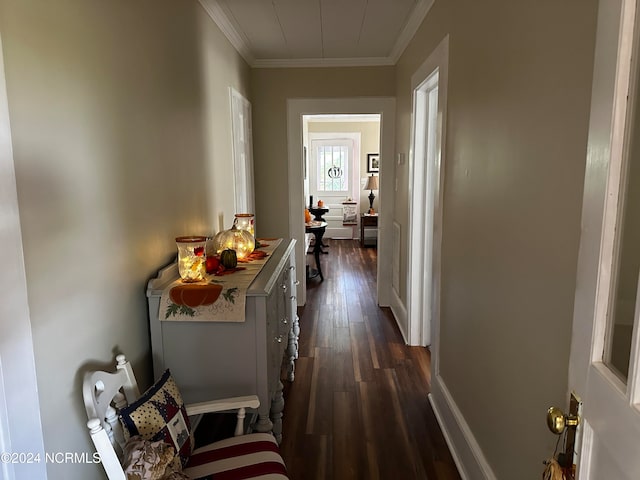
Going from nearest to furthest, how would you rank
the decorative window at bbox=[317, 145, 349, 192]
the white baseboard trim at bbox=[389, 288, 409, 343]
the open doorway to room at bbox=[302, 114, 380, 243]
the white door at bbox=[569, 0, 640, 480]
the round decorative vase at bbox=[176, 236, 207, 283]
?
the white door at bbox=[569, 0, 640, 480] → the round decorative vase at bbox=[176, 236, 207, 283] → the white baseboard trim at bbox=[389, 288, 409, 343] → the open doorway to room at bbox=[302, 114, 380, 243] → the decorative window at bbox=[317, 145, 349, 192]

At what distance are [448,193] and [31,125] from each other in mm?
1872

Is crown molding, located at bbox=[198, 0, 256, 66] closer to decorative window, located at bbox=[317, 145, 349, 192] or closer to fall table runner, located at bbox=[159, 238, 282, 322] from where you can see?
fall table runner, located at bbox=[159, 238, 282, 322]

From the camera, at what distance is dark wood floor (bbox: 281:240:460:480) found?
7.04 feet

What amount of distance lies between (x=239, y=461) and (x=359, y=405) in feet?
4.29

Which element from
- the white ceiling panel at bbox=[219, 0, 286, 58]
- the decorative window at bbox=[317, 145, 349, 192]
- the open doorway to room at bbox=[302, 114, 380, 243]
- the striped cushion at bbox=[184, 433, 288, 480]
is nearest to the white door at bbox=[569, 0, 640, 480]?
the striped cushion at bbox=[184, 433, 288, 480]

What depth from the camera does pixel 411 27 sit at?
3.15 metres

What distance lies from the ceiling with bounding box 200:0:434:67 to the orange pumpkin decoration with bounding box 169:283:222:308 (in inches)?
72.4

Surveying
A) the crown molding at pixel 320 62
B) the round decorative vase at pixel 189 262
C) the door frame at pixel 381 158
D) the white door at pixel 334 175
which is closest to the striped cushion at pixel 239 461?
the round decorative vase at pixel 189 262

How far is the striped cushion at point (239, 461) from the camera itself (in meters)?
1.44

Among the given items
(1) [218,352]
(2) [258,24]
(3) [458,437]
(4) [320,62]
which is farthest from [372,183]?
(1) [218,352]

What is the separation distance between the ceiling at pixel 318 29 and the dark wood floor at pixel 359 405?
2412 mm

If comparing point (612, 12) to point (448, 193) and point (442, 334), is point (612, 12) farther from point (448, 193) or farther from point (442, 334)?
point (442, 334)

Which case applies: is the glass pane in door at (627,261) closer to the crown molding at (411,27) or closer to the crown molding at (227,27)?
the crown molding at (411,27)

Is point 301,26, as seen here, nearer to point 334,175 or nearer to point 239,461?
point 239,461
